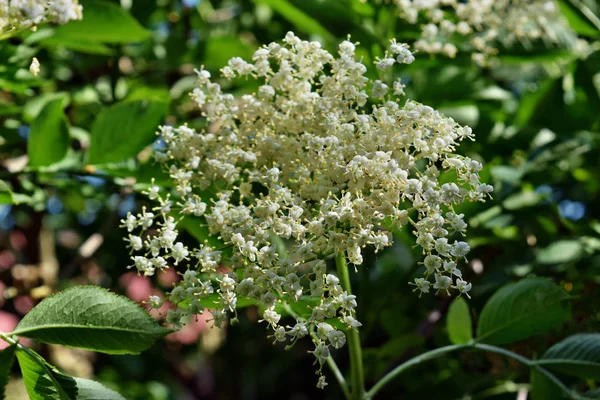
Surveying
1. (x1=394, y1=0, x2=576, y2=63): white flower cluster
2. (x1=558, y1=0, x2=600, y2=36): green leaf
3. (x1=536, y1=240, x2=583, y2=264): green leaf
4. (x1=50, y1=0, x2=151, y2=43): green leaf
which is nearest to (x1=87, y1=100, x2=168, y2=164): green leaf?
(x1=50, y1=0, x2=151, y2=43): green leaf

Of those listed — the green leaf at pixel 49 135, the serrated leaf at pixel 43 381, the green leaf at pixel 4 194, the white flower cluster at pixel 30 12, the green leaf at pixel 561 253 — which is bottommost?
the green leaf at pixel 561 253

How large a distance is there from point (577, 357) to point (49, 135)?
117 centimetres

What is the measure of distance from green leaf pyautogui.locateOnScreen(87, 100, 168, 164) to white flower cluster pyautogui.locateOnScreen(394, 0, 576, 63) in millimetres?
697

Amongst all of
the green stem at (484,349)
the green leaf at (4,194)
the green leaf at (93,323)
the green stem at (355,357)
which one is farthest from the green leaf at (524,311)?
the green leaf at (4,194)

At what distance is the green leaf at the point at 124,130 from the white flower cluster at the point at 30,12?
1.01ft

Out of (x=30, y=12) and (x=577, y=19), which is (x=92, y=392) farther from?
(x=577, y=19)

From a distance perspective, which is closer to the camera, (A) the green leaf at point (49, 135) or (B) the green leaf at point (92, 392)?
(B) the green leaf at point (92, 392)

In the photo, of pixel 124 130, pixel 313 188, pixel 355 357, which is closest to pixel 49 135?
pixel 124 130

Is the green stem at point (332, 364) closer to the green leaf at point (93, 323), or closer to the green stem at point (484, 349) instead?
the green stem at point (484, 349)

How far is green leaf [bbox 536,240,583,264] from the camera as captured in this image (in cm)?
159

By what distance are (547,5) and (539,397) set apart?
45.8 inches

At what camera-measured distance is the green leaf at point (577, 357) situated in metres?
1.16

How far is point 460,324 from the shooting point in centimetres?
127

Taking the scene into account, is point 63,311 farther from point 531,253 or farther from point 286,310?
point 531,253
